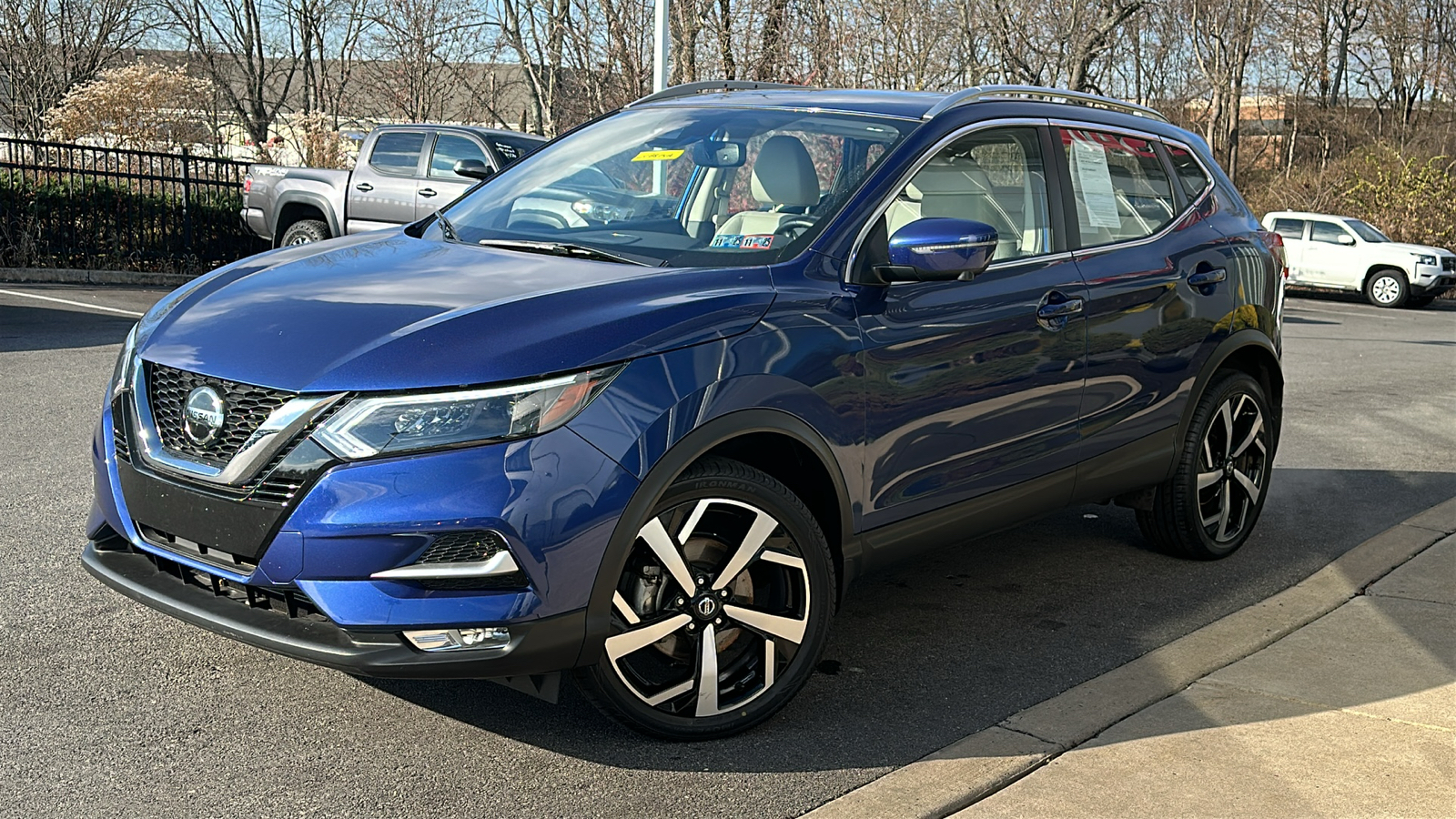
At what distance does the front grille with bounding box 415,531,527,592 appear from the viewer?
3.22m

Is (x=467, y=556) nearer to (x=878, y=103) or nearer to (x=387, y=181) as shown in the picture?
(x=878, y=103)

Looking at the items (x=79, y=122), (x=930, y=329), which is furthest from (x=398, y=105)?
(x=930, y=329)

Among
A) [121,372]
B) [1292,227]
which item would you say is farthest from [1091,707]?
[1292,227]

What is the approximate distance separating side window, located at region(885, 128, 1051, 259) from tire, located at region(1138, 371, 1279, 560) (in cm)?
132

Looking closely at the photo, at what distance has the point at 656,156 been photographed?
4754 millimetres

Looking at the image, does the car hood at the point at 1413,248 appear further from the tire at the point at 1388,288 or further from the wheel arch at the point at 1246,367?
the wheel arch at the point at 1246,367

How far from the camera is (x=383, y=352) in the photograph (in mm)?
3309

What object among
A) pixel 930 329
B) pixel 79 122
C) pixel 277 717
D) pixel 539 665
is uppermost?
pixel 79 122

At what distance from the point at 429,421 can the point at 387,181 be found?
11.9 m

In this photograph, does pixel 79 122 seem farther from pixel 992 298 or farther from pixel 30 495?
pixel 992 298

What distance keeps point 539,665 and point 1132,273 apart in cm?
292

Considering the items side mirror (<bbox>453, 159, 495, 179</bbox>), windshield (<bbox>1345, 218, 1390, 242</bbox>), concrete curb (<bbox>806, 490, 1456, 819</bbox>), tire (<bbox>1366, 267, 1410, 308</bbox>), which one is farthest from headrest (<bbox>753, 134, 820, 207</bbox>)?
windshield (<bbox>1345, 218, 1390, 242</bbox>)

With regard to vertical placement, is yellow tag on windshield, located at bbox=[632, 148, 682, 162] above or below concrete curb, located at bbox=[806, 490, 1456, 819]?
above

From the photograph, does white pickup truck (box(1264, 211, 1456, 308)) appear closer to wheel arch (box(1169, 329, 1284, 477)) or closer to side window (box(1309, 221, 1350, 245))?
side window (box(1309, 221, 1350, 245))
